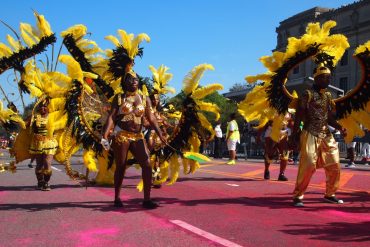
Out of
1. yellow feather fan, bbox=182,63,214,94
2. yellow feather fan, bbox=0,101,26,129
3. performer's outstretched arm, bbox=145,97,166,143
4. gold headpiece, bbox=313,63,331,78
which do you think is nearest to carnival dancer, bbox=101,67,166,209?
performer's outstretched arm, bbox=145,97,166,143

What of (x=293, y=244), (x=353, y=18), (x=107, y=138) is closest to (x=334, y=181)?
(x=293, y=244)

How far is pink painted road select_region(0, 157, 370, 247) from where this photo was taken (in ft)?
16.2

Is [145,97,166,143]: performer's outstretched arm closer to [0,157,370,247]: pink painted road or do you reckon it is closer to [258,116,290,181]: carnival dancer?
[0,157,370,247]: pink painted road

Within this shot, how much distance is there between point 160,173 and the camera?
8781 millimetres

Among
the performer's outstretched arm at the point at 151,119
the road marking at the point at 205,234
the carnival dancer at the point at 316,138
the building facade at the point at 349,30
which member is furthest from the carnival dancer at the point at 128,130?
the building facade at the point at 349,30

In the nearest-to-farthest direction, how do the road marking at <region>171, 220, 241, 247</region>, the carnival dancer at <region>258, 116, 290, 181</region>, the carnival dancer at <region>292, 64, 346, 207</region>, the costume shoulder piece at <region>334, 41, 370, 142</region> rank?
the road marking at <region>171, 220, 241, 247</region> → the carnival dancer at <region>292, 64, 346, 207</region> → the costume shoulder piece at <region>334, 41, 370, 142</region> → the carnival dancer at <region>258, 116, 290, 181</region>

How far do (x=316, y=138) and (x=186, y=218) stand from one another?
2.47 meters

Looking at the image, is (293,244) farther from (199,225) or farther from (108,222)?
(108,222)

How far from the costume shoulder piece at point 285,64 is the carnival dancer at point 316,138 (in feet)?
1.01

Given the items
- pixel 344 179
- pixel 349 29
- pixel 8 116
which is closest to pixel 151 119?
pixel 8 116

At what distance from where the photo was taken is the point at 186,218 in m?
6.10

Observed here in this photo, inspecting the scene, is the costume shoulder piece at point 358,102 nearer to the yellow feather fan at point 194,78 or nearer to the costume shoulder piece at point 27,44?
the yellow feather fan at point 194,78

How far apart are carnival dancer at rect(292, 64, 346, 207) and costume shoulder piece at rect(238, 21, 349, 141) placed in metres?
0.31

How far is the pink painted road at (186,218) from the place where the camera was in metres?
4.93
